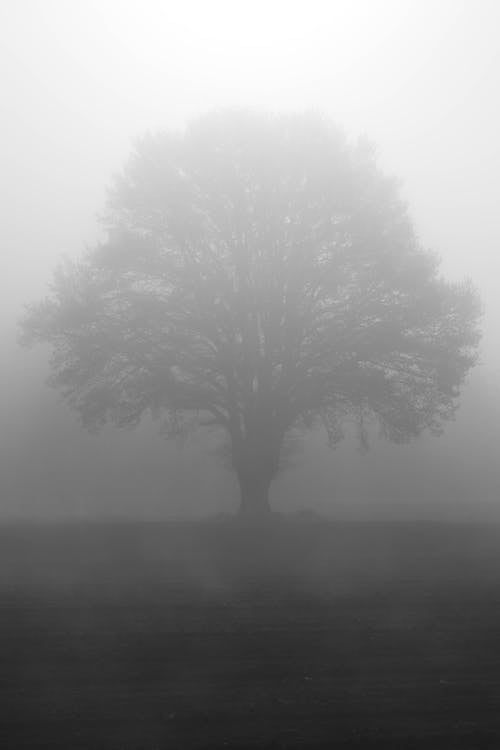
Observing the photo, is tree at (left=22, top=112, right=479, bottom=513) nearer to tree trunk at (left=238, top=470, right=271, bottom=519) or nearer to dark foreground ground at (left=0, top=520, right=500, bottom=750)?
tree trunk at (left=238, top=470, right=271, bottom=519)

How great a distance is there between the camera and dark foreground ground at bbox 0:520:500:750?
31.3ft

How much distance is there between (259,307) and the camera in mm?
38188

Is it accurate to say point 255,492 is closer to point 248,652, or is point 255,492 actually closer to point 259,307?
point 259,307

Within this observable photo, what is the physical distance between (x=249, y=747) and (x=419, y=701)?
2490mm

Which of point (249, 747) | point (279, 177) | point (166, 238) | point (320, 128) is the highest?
point (320, 128)

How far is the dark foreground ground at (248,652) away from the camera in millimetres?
9547

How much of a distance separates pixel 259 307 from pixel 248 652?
86.6ft

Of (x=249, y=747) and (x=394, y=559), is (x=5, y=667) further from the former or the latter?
(x=394, y=559)

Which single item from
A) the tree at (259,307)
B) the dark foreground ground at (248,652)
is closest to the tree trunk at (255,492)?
the tree at (259,307)

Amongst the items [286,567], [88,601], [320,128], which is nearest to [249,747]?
[88,601]

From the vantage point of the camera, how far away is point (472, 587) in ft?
60.4

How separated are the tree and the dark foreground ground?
14673 mm

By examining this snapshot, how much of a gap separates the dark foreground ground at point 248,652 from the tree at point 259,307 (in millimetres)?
14673

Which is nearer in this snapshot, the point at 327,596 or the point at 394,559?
the point at 327,596
